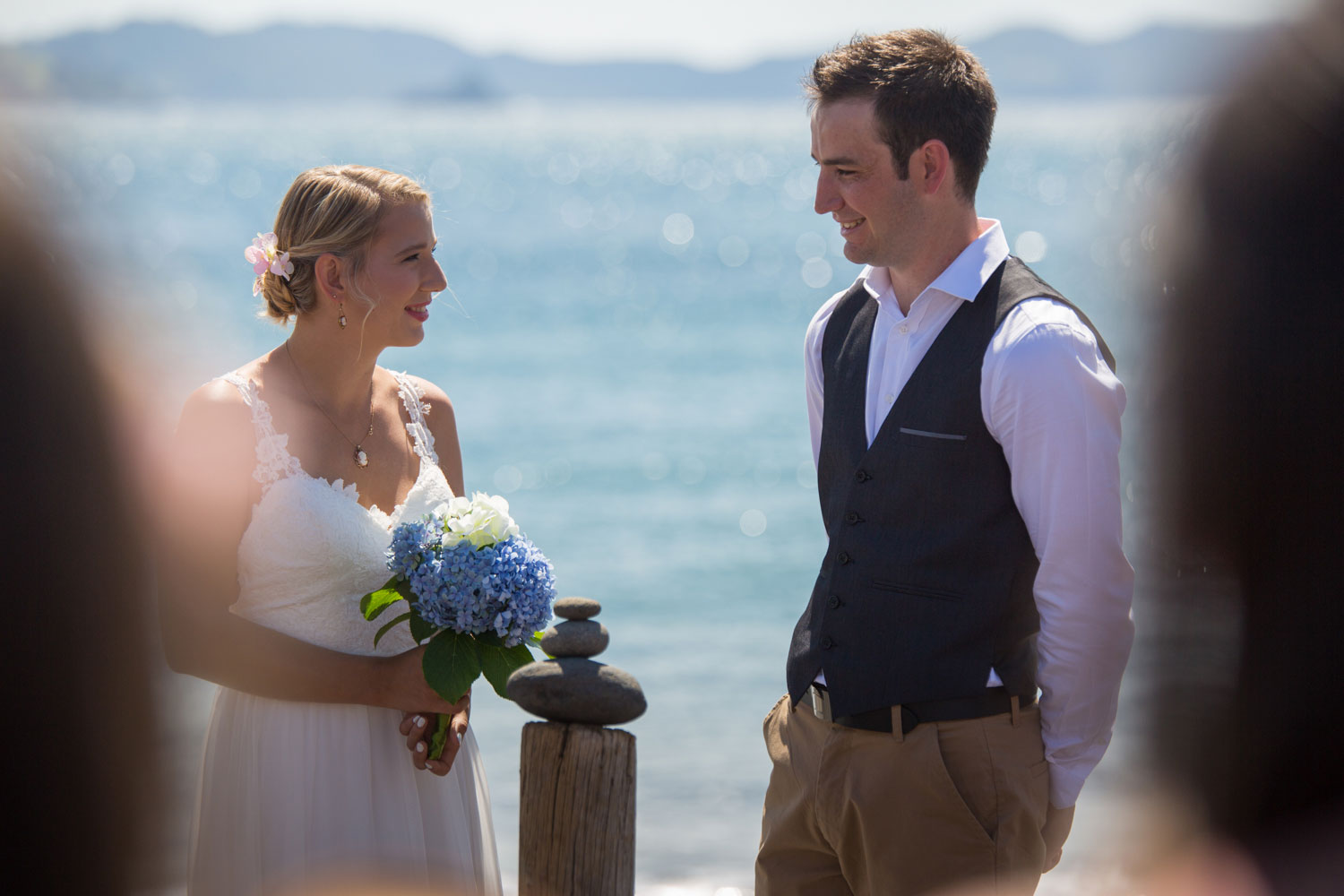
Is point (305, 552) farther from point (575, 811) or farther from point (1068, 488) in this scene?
point (1068, 488)

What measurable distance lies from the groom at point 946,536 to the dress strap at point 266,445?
1249 millimetres

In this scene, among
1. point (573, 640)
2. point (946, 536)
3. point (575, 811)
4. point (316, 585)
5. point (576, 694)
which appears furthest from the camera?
point (573, 640)

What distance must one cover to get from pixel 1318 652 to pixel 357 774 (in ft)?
7.50

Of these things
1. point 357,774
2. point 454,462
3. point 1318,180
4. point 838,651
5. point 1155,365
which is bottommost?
point 357,774

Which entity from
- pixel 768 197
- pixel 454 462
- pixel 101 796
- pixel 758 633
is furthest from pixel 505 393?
pixel 768 197

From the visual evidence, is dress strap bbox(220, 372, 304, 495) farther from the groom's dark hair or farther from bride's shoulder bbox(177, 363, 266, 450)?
the groom's dark hair

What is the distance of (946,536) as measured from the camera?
2373mm

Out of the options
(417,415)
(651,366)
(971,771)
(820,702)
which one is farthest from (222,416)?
(651,366)

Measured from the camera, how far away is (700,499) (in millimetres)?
19344

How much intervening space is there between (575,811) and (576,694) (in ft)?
1.00

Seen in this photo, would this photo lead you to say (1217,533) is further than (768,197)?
No

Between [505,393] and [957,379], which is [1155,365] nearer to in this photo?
[957,379]

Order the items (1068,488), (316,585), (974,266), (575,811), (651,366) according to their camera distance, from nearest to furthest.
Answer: (1068,488)
(974,266)
(316,585)
(575,811)
(651,366)

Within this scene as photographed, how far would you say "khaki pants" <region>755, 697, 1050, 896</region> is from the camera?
2373 millimetres
